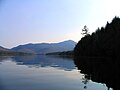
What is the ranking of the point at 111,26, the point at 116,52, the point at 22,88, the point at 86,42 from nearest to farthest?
the point at 22,88 < the point at 116,52 < the point at 111,26 < the point at 86,42

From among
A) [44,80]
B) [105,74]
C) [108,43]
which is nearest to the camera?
[44,80]

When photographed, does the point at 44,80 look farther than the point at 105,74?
No

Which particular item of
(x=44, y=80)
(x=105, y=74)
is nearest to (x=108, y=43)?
(x=105, y=74)

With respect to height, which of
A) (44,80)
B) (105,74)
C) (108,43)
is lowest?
(44,80)

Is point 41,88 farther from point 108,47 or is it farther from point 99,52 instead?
point 99,52

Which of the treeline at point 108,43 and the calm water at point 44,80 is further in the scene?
the treeline at point 108,43

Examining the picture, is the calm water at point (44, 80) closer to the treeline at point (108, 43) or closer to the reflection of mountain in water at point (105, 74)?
the reflection of mountain in water at point (105, 74)

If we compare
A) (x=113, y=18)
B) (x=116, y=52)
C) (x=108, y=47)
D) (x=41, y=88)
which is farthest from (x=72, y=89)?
(x=113, y=18)

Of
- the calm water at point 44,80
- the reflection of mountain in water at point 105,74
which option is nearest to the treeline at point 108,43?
the reflection of mountain in water at point 105,74

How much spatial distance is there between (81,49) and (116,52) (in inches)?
1856

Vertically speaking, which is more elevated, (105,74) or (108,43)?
(108,43)

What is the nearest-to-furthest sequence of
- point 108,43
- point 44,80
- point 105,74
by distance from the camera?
point 44,80, point 105,74, point 108,43

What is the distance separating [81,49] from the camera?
4663 inches

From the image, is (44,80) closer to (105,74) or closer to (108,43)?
(105,74)
